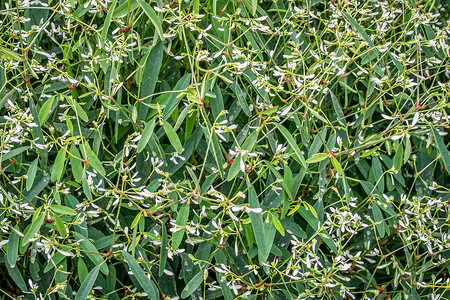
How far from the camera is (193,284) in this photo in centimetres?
87

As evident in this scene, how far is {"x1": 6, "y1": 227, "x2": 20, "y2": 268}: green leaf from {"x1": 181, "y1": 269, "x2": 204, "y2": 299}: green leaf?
33 centimetres

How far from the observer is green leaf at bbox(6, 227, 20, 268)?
850 mm

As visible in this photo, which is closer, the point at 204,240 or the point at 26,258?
the point at 204,240

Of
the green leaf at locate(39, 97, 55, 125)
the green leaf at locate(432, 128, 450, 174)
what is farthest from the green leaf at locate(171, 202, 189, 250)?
the green leaf at locate(432, 128, 450, 174)

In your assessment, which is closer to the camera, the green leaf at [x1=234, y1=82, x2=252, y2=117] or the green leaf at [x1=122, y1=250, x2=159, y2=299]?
the green leaf at [x1=122, y1=250, x2=159, y2=299]

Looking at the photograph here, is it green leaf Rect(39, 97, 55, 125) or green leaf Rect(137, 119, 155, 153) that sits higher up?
green leaf Rect(39, 97, 55, 125)

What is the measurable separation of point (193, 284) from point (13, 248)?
0.36 meters

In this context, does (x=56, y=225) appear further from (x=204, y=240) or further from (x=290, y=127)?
(x=290, y=127)

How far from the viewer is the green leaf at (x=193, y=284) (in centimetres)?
86

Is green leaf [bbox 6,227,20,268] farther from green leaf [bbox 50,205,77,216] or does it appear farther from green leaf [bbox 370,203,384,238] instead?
green leaf [bbox 370,203,384,238]

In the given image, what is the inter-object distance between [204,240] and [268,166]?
0.61ft

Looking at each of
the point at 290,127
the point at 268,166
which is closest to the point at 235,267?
the point at 268,166

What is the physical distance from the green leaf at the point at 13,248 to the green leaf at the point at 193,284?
1.07 feet

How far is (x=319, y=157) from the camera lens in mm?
863
